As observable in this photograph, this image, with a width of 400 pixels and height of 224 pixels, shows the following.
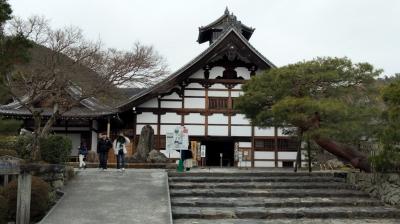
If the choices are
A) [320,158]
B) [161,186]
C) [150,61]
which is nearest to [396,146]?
[161,186]

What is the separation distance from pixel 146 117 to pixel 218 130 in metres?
3.88

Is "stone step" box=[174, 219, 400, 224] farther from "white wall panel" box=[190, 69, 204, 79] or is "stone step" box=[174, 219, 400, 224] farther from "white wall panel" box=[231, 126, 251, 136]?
"white wall panel" box=[190, 69, 204, 79]

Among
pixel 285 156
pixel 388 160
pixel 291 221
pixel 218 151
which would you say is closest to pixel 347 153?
pixel 388 160

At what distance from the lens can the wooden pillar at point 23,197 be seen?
9.86 m

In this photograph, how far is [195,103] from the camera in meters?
23.9

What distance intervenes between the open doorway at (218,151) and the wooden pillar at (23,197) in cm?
1623

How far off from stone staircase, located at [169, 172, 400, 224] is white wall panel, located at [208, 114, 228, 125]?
27.6ft

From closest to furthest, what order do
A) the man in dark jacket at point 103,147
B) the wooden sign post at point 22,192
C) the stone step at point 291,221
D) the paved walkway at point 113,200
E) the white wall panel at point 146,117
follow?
1. the wooden sign post at point 22,192
2. the paved walkway at point 113,200
3. the stone step at point 291,221
4. the man in dark jacket at point 103,147
5. the white wall panel at point 146,117

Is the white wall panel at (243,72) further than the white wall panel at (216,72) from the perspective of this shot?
Yes

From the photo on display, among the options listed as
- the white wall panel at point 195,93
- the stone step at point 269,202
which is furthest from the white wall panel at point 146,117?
the stone step at point 269,202

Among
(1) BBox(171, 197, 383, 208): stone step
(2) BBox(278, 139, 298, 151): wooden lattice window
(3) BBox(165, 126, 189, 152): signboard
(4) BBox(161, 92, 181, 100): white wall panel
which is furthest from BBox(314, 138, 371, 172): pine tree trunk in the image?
(4) BBox(161, 92, 181, 100): white wall panel

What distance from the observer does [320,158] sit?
23.2 metres

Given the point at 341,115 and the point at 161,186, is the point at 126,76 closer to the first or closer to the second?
the point at 161,186

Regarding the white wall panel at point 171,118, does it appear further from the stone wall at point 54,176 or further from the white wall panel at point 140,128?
the stone wall at point 54,176
